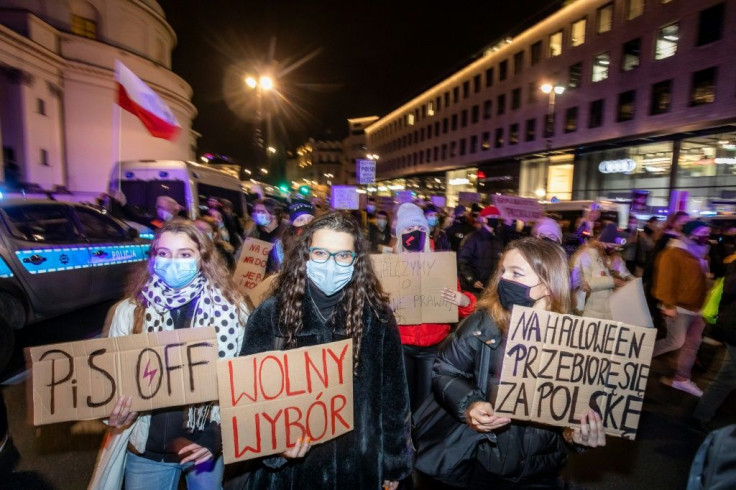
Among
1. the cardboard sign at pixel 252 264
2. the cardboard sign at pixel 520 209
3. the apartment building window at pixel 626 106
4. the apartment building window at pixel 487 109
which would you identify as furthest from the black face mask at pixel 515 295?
the apartment building window at pixel 487 109

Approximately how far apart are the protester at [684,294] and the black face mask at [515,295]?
4.23m

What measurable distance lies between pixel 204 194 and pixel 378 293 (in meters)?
10.7

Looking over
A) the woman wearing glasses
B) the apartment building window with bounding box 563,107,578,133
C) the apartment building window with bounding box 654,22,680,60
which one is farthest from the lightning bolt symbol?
the apartment building window with bounding box 563,107,578,133

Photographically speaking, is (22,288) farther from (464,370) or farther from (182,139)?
(182,139)

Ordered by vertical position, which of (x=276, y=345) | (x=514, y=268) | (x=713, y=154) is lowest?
(x=276, y=345)

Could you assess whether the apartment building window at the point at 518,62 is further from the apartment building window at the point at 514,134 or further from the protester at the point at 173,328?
the protester at the point at 173,328

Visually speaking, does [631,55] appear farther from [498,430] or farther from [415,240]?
[498,430]

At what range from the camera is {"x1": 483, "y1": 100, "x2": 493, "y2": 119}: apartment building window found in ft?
143

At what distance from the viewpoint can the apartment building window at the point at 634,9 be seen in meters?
26.8

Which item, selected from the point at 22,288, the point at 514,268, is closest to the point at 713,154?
the point at 514,268

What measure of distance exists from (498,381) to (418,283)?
1853 mm

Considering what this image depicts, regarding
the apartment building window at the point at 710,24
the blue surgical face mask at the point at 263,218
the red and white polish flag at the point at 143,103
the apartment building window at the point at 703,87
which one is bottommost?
the blue surgical face mask at the point at 263,218

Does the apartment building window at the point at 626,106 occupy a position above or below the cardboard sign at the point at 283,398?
above

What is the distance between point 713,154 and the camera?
22391mm
